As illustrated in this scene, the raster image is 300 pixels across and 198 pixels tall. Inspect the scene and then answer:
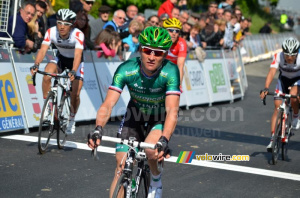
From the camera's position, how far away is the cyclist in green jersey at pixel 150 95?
20.8 ft

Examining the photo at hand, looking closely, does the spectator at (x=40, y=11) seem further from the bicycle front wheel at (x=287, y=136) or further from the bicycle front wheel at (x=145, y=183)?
the bicycle front wheel at (x=145, y=183)

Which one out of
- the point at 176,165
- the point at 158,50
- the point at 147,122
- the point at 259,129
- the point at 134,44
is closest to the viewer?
the point at 158,50

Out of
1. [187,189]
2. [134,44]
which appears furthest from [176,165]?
[134,44]

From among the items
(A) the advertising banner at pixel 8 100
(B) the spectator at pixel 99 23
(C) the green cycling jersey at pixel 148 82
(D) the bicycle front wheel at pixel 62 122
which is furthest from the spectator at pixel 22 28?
(C) the green cycling jersey at pixel 148 82

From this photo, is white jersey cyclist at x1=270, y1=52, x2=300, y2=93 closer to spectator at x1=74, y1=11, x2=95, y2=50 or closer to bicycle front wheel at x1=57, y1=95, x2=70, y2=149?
bicycle front wheel at x1=57, y1=95, x2=70, y2=149

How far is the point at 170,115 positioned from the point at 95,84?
331 inches

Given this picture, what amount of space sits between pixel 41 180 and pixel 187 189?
1985mm

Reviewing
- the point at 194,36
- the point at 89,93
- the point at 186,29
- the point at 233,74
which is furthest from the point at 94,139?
the point at 233,74

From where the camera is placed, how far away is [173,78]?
655 centimetres

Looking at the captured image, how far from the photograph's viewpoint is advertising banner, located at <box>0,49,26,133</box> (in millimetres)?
11820

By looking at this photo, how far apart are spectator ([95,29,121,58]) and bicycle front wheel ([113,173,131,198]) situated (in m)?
9.21

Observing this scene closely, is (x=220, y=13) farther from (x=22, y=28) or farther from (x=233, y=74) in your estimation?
(x=22, y=28)

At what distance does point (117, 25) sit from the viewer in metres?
16.2

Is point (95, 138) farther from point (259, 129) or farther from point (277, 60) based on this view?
point (259, 129)
